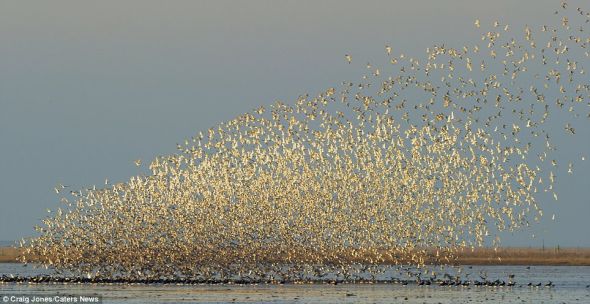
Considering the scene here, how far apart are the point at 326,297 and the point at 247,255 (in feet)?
55.6

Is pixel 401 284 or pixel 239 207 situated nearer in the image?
pixel 239 207

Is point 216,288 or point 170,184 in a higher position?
point 170,184

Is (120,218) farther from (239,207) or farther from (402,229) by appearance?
(402,229)

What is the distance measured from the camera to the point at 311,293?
71312 millimetres

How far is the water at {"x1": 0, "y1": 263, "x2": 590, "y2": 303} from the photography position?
6525cm

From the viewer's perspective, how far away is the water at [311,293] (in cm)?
6525

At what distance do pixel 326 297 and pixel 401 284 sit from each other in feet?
62.3

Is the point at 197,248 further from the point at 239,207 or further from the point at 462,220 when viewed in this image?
the point at 462,220

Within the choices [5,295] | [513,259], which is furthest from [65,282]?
[513,259]

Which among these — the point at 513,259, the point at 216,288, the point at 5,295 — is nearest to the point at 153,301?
the point at 5,295

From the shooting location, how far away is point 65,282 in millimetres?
84875

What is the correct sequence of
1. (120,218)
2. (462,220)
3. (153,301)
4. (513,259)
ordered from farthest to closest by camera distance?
(513,259), (120,218), (462,220), (153,301)

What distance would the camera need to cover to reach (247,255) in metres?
83.1

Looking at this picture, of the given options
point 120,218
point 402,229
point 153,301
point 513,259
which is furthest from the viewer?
point 513,259
